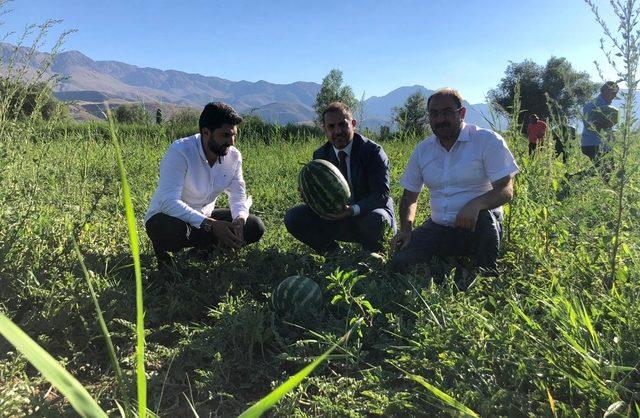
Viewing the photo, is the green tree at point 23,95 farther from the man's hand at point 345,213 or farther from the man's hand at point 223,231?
the man's hand at point 345,213

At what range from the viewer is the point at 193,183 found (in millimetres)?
3803

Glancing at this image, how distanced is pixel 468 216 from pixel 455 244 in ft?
1.34

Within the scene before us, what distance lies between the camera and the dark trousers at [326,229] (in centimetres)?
396

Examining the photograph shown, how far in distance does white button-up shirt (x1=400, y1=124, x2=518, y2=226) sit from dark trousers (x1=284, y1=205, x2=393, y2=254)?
19.5 inches

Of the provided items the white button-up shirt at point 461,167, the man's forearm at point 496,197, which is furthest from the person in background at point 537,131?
the man's forearm at point 496,197

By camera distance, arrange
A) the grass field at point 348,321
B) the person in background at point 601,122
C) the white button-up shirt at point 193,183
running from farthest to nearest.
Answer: the white button-up shirt at point 193,183
the person in background at point 601,122
the grass field at point 348,321

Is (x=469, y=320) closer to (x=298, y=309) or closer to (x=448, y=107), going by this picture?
(x=298, y=309)

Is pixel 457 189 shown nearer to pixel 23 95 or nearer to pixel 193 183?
pixel 193 183

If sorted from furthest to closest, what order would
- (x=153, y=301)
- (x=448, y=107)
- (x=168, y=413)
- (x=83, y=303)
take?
(x=448, y=107) < (x=153, y=301) < (x=83, y=303) < (x=168, y=413)

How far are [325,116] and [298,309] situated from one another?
1.94 metres

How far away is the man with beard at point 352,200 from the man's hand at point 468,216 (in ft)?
2.37

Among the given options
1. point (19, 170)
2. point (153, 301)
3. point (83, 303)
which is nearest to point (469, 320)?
point (153, 301)

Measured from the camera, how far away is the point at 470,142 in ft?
11.5

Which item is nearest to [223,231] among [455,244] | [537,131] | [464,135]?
[455,244]
